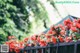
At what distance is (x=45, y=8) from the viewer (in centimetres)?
2008

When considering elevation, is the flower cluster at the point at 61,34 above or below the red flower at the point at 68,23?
below

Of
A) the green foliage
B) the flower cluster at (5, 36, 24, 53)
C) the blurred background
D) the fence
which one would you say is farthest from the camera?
the blurred background

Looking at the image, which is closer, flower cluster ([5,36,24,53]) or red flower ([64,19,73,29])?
red flower ([64,19,73,29])

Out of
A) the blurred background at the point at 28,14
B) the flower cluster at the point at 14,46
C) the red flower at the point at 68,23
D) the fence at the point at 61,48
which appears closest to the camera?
the fence at the point at 61,48

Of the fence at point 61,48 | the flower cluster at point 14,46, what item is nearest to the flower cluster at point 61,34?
the fence at point 61,48

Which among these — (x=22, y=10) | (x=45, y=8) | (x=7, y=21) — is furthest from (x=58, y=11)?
(x=7, y=21)

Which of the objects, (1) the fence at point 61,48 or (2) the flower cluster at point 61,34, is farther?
(2) the flower cluster at point 61,34

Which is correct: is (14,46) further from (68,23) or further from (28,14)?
(68,23)

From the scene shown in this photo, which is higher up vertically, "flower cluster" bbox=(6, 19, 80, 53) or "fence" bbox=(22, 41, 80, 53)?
"flower cluster" bbox=(6, 19, 80, 53)

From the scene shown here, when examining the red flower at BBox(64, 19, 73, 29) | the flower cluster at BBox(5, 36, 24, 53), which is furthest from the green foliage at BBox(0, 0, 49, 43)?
the red flower at BBox(64, 19, 73, 29)

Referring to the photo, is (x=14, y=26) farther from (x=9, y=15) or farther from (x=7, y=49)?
(x=7, y=49)

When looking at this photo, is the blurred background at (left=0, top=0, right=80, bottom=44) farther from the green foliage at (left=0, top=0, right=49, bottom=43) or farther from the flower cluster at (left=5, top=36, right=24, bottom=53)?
the flower cluster at (left=5, top=36, right=24, bottom=53)

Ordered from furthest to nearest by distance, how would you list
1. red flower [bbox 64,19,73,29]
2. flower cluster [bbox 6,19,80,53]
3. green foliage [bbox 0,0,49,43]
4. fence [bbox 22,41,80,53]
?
green foliage [bbox 0,0,49,43] < red flower [bbox 64,19,73,29] < flower cluster [bbox 6,19,80,53] < fence [bbox 22,41,80,53]

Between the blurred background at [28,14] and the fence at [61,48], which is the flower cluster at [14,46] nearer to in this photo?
the fence at [61,48]
